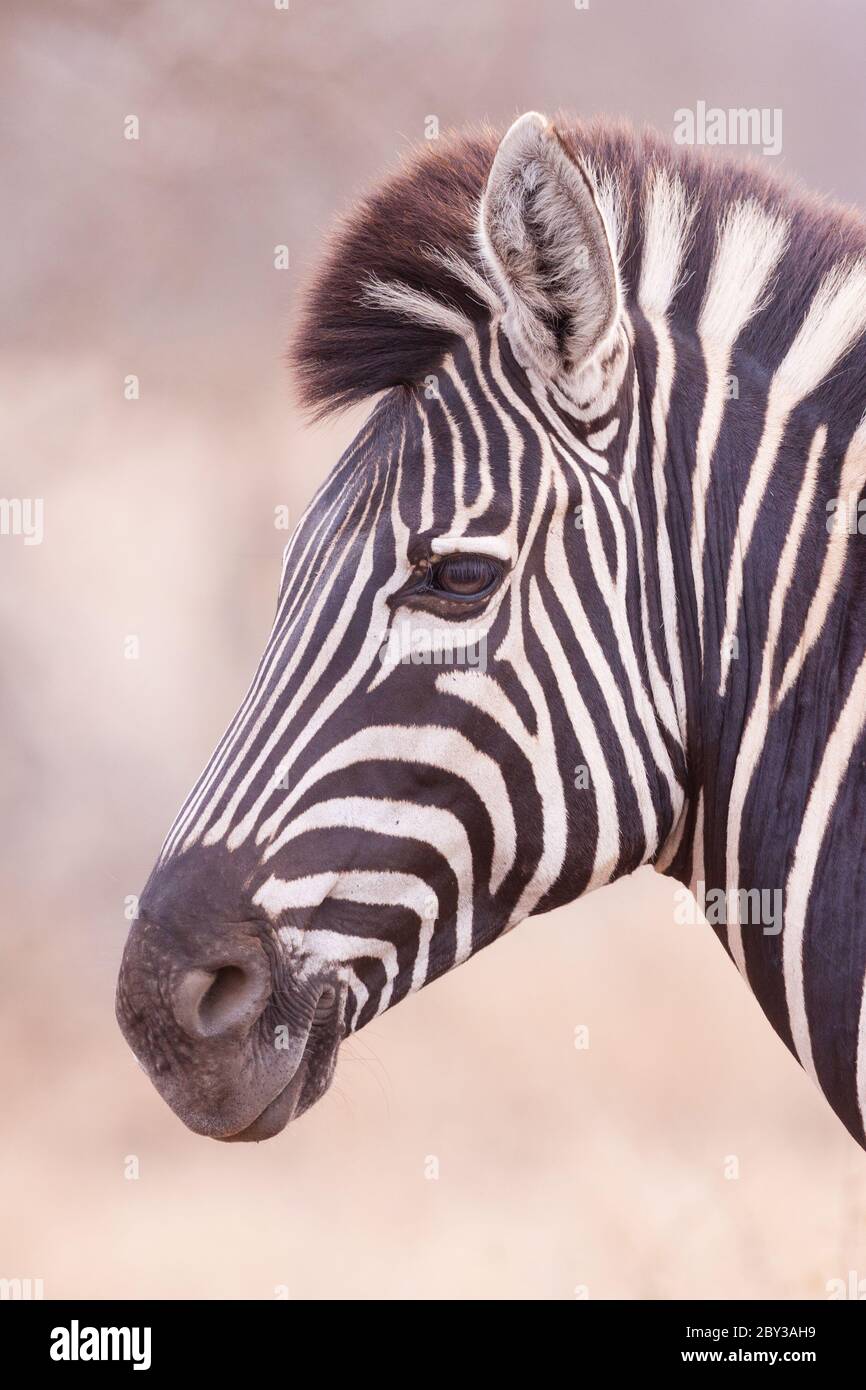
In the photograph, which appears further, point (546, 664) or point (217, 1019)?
point (546, 664)

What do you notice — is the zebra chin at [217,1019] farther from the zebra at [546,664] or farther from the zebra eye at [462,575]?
the zebra eye at [462,575]

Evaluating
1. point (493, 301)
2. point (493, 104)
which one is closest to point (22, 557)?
point (493, 104)

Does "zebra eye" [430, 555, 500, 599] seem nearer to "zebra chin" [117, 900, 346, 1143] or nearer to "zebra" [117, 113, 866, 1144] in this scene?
"zebra" [117, 113, 866, 1144]

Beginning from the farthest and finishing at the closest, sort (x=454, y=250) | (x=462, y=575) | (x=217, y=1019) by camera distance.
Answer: (x=454, y=250), (x=462, y=575), (x=217, y=1019)

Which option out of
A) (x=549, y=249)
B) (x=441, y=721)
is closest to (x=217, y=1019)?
(x=441, y=721)

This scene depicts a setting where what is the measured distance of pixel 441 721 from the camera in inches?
73.7

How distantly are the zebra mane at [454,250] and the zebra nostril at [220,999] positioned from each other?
1.07 meters

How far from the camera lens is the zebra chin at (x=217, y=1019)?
176cm

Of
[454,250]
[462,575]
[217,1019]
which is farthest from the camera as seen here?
[454,250]

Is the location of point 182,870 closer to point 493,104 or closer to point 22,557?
point 22,557

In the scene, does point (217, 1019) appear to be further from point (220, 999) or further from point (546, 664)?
point (546, 664)

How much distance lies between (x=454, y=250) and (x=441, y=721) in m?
0.85

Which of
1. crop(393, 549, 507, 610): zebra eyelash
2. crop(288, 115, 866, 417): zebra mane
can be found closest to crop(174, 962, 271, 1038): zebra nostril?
crop(393, 549, 507, 610): zebra eyelash

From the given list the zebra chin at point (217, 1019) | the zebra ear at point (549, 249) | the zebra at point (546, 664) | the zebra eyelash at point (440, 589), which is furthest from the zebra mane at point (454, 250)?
the zebra chin at point (217, 1019)
